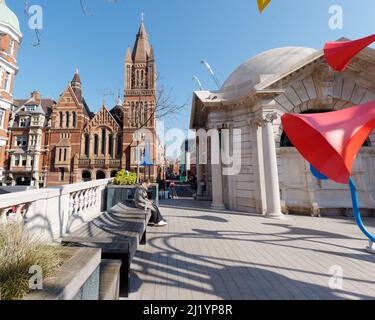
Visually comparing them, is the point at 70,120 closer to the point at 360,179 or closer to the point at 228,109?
the point at 228,109

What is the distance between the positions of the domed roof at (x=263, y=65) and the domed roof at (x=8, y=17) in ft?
73.1

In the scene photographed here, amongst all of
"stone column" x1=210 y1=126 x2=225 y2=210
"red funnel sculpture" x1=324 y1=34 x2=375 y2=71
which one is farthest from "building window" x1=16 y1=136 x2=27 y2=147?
"red funnel sculpture" x1=324 y1=34 x2=375 y2=71

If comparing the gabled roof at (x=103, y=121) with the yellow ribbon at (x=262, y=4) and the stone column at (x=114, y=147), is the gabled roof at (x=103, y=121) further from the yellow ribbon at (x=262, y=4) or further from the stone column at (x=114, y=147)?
the yellow ribbon at (x=262, y=4)

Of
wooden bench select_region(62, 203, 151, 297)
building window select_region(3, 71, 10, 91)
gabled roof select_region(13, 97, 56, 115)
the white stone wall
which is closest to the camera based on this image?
wooden bench select_region(62, 203, 151, 297)

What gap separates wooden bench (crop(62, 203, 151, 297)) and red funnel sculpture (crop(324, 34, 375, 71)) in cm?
634

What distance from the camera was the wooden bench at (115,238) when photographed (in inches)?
100

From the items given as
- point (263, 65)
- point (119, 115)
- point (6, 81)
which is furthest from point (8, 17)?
point (263, 65)

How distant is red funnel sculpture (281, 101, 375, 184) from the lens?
3201 mm

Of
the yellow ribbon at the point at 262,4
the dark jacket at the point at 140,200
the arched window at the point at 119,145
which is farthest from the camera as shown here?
the arched window at the point at 119,145

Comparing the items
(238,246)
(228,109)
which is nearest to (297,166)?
(228,109)

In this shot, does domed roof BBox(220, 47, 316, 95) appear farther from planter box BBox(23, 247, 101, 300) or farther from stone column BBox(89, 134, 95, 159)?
stone column BBox(89, 134, 95, 159)

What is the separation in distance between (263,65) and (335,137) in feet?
32.9

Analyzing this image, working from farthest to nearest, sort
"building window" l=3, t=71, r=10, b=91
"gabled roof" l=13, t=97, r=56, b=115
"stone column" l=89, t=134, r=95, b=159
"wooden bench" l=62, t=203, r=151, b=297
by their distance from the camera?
"gabled roof" l=13, t=97, r=56, b=115, "stone column" l=89, t=134, r=95, b=159, "building window" l=3, t=71, r=10, b=91, "wooden bench" l=62, t=203, r=151, b=297

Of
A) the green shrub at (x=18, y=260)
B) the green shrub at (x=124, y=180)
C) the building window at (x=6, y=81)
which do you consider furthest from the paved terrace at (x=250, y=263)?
the building window at (x=6, y=81)
